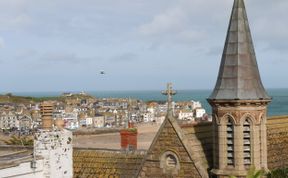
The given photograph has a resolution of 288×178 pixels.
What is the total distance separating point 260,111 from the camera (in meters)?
18.8

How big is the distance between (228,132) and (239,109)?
0.89 metres

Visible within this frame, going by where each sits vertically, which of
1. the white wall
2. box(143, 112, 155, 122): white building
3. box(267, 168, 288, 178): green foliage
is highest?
the white wall

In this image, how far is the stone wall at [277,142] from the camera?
21.0 metres

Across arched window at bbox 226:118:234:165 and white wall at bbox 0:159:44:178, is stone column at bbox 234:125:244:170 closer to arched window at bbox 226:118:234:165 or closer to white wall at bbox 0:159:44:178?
arched window at bbox 226:118:234:165

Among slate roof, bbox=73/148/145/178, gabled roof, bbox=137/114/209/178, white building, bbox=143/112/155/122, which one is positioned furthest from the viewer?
white building, bbox=143/112/155/122

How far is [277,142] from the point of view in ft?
72.4

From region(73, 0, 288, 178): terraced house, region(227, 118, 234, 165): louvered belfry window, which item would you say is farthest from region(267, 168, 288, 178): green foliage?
region(227, 118, 234, 165): louvered belfry window

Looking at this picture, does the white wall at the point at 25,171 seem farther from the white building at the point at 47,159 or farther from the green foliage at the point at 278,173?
the green foliage at the point at 278,173

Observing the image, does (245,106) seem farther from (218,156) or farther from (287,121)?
(287,121)

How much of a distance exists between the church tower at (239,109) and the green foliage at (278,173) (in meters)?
0.40

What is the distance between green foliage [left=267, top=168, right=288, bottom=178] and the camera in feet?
62.7

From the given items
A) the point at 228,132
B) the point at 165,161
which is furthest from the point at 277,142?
the point at 165,161

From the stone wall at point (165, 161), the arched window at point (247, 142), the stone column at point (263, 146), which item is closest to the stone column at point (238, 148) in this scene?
the arched window at point (247, 142)

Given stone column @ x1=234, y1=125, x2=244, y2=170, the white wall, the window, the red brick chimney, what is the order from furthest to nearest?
the red brick chimney, the window, stone column @ x1=234, y1=125, x2=244, y2=170, the white wall
